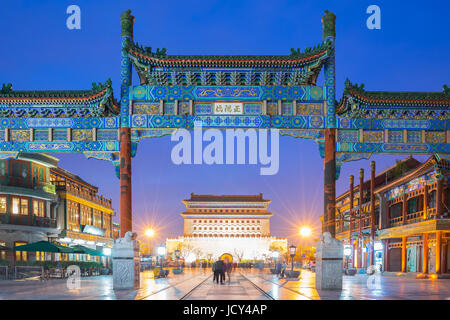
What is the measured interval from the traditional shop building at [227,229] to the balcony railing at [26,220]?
67.6m

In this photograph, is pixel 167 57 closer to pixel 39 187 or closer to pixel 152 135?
pixel 152 135

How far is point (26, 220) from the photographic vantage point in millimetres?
40312

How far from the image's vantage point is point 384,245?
4741 centimetres

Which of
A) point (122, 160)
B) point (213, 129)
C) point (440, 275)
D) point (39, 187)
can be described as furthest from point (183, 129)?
point (39, 187)

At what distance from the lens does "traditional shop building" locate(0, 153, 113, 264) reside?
127 feet

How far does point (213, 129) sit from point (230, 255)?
91.8m

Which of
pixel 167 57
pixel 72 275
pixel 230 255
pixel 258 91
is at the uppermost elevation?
pixel 167 57

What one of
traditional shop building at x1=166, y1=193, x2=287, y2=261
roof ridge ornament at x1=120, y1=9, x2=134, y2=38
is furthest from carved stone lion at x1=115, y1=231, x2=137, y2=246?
traditional shop building at x1=166, y1=193, x2=287, y2=261

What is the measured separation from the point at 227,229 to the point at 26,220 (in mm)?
75186

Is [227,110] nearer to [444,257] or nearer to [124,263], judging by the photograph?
[124,263]

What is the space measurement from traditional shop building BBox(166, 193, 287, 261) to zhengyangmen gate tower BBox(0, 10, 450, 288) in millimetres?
90401

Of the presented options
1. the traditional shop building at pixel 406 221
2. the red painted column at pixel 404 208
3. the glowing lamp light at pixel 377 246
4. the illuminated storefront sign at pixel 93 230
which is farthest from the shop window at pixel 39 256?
the red painted column at pixel 404 208

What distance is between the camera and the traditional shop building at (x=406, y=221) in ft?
115

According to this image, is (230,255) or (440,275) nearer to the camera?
(440,275)
